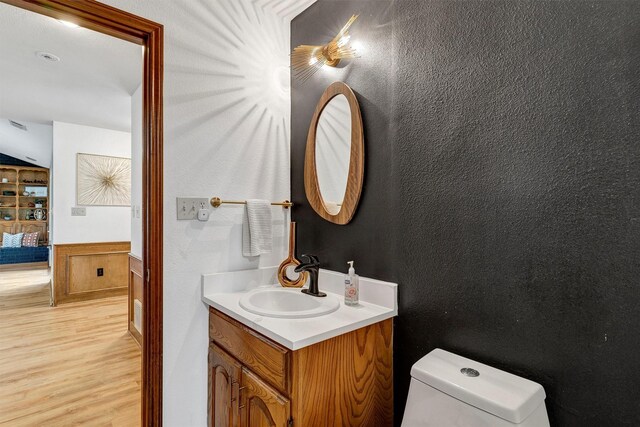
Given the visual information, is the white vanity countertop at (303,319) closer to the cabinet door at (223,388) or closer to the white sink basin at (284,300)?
the white sink basin at (284,300)

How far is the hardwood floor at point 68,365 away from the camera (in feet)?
6.27

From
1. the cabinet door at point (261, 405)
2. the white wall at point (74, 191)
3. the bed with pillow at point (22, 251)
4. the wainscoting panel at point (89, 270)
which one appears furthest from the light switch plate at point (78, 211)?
the bed with pillow at point (22, 251)

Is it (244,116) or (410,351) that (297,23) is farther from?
(410,351)

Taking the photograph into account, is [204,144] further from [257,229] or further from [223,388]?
[223,388]

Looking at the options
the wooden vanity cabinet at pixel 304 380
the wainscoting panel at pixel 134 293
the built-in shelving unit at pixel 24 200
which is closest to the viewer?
the wooden vanity cabinet at pixel 304 380

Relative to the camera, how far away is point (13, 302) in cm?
404

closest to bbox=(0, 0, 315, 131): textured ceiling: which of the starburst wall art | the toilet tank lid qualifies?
the starburst wall art

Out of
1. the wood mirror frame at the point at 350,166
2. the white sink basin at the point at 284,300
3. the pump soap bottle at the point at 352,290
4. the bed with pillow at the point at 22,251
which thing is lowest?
the bed with pillow at the point at 22,251

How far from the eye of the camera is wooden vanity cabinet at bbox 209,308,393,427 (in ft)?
3.37

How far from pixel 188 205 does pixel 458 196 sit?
1.19 m

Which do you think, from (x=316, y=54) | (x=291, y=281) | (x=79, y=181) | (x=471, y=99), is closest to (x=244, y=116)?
(x=316, y=54)

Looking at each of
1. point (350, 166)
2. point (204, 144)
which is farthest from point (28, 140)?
point (350, 166)

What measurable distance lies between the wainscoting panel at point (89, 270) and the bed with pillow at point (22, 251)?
402 cm

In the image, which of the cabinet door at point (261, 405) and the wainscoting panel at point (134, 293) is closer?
the cabinet door at point (261, 405)
